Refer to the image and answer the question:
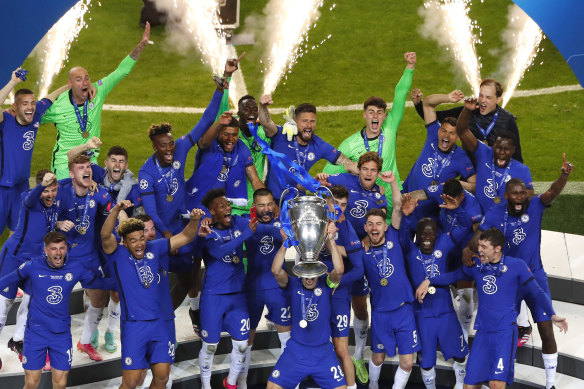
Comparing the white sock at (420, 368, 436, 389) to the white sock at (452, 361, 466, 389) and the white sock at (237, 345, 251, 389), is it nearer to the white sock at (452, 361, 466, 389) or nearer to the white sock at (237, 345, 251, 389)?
the white sock at (452, 361, 466, 389)

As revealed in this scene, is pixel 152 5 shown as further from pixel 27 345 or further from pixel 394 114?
pixel 27 345

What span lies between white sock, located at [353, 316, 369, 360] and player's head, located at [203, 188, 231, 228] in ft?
4.78

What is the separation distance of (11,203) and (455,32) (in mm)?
12978

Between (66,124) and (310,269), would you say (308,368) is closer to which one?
(310,269)

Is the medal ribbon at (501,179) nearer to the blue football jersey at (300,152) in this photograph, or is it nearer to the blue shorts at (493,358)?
the blue shorts at (493,358)

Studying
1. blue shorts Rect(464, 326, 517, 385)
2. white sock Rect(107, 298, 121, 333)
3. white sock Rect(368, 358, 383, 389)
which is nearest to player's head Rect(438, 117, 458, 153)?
blue shorts Rect(464, 326, 517, 385)

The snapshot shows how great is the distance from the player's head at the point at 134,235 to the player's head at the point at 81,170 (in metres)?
0.62

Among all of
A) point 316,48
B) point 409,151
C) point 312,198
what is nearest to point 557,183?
point 312,198

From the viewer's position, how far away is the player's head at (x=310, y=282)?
757 cm

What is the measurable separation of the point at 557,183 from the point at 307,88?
8.42 meters

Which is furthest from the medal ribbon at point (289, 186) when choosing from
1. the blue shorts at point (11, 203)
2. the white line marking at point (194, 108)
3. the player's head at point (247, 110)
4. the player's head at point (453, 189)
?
the white line marking at point (194, 108)

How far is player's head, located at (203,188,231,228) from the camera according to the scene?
784 centimetres

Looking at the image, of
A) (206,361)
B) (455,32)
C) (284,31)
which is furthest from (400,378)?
(455,32)

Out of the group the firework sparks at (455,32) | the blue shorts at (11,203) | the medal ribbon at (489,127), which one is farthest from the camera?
the firework sparks at (455,32)
